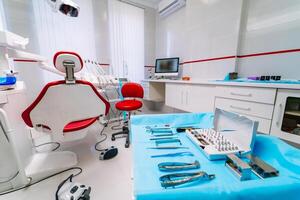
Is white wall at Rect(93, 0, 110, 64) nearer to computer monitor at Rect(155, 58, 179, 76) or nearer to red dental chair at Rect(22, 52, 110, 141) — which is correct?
computer monitor at Rect(155, 58, 179, 76)

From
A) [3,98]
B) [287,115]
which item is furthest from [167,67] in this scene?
[3,98]

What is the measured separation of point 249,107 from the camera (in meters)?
1.36

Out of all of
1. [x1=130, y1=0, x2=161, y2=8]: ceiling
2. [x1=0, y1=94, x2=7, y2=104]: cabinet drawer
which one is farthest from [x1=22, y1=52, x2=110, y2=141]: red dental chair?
[x1=130, y1=0, x2=161, y2=8]: ceiling

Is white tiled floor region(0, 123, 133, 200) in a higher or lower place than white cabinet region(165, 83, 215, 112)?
lower

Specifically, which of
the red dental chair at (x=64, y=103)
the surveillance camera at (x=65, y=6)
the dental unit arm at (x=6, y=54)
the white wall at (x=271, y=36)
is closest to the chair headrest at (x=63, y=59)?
the red dental chair at (x=64, y=103)

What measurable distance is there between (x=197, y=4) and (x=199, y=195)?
2.88 meters

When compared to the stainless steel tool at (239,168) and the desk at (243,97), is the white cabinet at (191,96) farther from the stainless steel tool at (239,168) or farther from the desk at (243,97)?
the stainless steel tool at (239,168)

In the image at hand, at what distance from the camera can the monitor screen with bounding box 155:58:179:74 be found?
276cm

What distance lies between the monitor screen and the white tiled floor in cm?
190

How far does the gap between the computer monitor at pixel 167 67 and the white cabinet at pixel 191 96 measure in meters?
0.38

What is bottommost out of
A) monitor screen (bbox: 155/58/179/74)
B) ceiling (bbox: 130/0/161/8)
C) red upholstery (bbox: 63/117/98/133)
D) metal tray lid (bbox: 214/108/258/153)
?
red upholstery (bbox: 63/117/98/133)

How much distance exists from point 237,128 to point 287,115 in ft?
3.50

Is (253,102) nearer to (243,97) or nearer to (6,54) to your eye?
(243,97)

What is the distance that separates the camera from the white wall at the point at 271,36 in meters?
1.41
